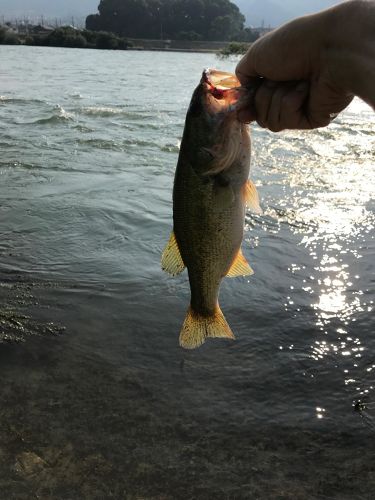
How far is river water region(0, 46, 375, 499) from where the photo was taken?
4133mm

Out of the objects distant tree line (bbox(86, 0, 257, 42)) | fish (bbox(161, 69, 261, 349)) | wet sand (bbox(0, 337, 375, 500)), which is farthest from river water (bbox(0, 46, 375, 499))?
distant tree line (bbox(86, 0, 257, 42))

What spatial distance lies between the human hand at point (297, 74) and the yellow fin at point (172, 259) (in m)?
0.97

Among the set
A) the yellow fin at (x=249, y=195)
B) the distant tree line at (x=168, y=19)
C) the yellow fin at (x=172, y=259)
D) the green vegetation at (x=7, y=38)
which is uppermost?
the distant tree line at (x=168, y=19)

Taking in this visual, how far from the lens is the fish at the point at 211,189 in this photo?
3.02 metres

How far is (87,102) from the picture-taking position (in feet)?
80.9

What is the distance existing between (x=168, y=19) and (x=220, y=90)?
17351 centimetres

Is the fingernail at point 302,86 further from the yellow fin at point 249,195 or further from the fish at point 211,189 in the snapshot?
the yellow fin at point 249,195

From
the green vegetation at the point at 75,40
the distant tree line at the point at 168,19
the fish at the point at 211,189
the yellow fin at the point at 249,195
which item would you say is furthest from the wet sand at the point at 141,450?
the distant tree line at the point at 168,19

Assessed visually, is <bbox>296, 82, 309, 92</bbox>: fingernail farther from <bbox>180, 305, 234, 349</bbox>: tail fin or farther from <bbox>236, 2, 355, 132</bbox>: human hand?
<bbox>180, 305, 234, 349</bbox>: tail fin

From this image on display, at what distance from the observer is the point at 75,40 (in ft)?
386

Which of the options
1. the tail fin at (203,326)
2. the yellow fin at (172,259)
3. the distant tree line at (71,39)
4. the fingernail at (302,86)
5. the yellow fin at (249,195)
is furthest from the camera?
the distant tree line at (71,39)

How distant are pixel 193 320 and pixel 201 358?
170 cm

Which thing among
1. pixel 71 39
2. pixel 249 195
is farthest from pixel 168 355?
pixel 71 39

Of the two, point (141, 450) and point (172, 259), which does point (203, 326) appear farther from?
point (141, 450)
